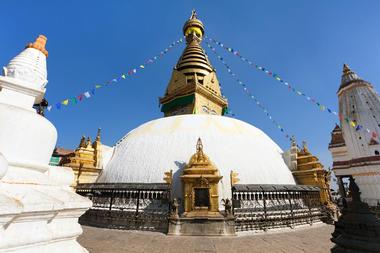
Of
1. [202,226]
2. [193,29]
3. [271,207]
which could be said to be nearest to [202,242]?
[202,226]

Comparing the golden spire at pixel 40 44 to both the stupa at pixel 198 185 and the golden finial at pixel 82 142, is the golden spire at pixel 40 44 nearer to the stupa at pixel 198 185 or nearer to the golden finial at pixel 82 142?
the stupa at pixel 198 185

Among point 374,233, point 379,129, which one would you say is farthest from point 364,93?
point 374,233

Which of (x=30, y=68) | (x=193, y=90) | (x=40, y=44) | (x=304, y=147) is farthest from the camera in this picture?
(x=193, y=90)

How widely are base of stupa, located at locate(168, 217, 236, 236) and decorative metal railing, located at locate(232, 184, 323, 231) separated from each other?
471mm

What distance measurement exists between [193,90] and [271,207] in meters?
13.8

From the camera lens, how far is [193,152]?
10.7 metres

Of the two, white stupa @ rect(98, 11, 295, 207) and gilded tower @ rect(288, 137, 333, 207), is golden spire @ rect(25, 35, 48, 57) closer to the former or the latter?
white stupa @ rect(98, 11, 295, 207)

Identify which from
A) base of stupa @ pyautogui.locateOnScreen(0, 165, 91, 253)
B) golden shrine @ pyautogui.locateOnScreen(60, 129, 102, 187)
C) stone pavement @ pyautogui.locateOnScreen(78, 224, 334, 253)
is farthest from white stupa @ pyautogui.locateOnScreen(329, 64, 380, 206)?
base of stupa @ pyautogui.locateOnScreen(0, 165, 91, 253)

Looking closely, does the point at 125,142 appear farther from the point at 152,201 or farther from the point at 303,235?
the point at 303,235

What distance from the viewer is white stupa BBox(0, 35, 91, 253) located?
5.71ft

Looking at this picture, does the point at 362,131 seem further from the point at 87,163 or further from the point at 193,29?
the point at 193,29

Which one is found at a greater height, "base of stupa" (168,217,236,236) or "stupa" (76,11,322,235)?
"stupa" (76,11,322,235)

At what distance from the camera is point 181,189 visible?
9.52 metres

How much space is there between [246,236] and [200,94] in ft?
50.0
